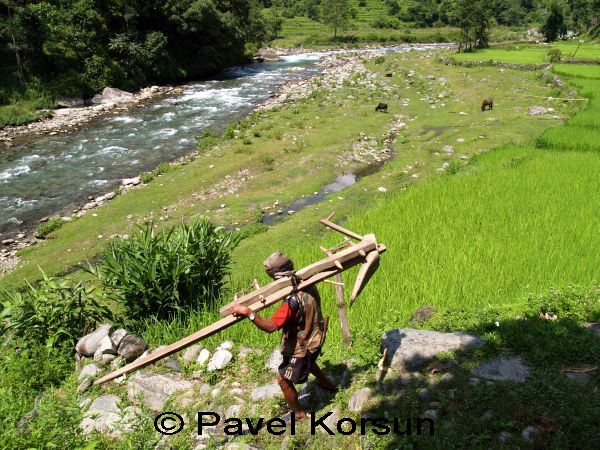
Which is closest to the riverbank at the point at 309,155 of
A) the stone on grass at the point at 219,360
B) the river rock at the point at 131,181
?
the river rock at the point at 131,181

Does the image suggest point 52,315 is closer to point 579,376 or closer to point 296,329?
point 296,329

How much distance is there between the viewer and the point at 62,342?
21.9ft

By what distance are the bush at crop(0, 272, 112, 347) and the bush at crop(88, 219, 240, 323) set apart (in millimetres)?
413

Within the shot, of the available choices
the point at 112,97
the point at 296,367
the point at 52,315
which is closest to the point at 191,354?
the point at 52,315

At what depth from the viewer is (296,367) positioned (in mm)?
4684

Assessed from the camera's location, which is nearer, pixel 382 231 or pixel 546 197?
pixel 382 231

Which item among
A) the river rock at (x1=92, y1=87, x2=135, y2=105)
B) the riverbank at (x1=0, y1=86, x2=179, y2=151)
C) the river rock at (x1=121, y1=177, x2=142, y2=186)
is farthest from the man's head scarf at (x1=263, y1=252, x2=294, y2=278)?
the river rock at (x1=92, y1=87, x2=135, y2=105)

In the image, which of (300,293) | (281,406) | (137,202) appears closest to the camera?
(300,293)

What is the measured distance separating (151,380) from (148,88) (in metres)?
34.2

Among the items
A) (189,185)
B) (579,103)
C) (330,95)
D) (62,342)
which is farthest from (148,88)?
(62,342)

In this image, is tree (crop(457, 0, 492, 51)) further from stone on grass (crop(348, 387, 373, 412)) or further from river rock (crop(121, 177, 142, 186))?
stone on grass (crop(348, 387, 373, 412))

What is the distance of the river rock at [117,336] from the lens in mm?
6395

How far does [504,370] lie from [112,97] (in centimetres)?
3298

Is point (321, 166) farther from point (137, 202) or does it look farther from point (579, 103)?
point (579, 103)
